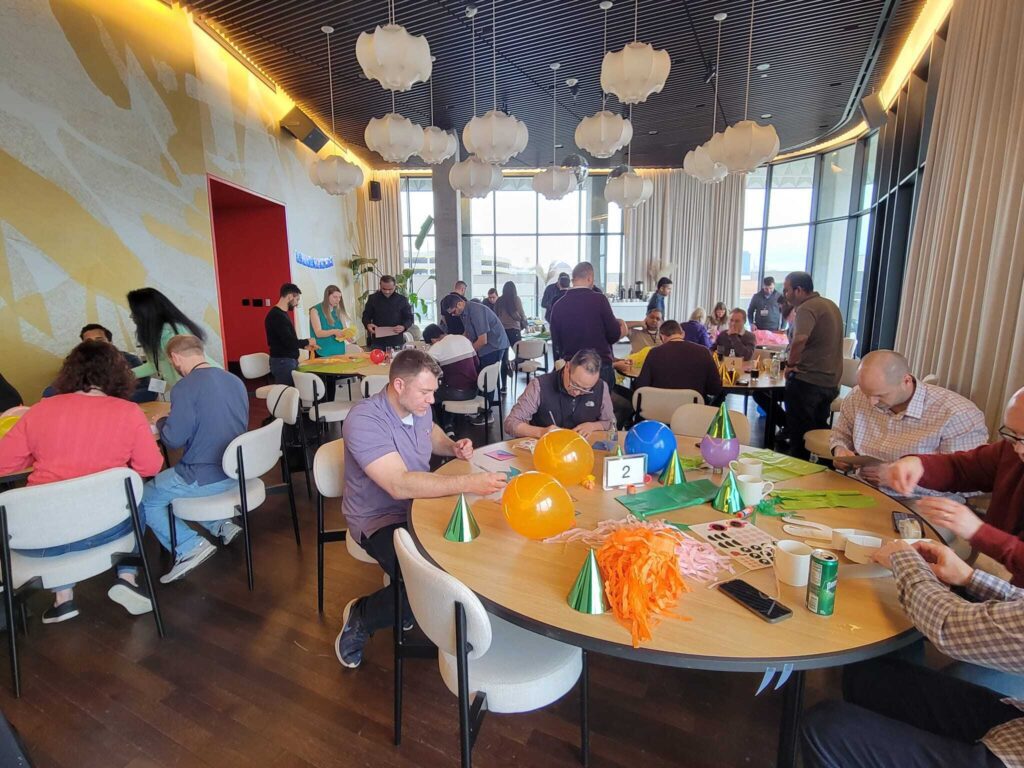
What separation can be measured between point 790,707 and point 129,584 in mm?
2830

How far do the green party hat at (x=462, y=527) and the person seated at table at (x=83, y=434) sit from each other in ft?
5.30

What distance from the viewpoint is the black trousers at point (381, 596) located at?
6.76 ft

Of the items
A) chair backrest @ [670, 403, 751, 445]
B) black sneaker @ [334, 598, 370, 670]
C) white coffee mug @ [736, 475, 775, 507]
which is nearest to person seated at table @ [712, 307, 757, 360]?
chair backrest @ [670, 403, 751, 445]

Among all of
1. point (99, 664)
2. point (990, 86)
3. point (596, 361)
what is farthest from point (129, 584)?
point (990, 86)

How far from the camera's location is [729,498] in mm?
1824

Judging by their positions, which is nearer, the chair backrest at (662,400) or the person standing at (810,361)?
the chair backrest at (662,400)

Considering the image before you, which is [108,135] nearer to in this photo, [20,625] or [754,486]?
[20,625]

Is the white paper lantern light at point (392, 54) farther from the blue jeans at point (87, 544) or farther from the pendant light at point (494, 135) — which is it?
the blue jeans at point (87, 544)

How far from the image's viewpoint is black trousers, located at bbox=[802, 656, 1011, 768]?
122 cm

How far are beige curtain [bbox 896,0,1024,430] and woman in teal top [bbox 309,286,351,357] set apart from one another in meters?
5.11

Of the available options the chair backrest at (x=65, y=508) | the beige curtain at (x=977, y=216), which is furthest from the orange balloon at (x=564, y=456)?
the beige curtain at (x=977, y=216)

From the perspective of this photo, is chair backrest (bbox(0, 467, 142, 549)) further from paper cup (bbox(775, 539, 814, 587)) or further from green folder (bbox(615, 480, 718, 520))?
paper cup (bbox(775, 539, 814, 587))

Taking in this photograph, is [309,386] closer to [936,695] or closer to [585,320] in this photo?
[585,320]

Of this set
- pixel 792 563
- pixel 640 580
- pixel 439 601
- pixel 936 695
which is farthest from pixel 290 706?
pixel 936 695
